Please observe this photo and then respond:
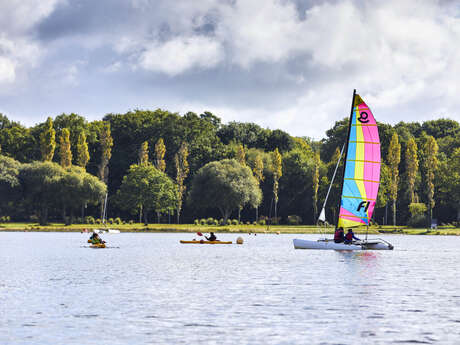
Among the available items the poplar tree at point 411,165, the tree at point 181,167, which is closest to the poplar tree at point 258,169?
the tree at point 181,167

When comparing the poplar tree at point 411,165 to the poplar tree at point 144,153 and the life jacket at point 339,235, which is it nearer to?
the poplar tree at point 144,153

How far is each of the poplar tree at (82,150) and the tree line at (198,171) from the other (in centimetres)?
20

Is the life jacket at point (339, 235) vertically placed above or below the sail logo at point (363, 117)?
below

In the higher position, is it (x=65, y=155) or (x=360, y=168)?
(x=65, y=155)

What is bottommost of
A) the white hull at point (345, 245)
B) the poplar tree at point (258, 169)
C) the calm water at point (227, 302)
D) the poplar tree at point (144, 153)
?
the calm water at point (227, 302)

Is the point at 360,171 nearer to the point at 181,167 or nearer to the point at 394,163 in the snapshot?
the point at 394,163

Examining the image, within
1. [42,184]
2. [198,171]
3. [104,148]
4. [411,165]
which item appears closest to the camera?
[42,184]

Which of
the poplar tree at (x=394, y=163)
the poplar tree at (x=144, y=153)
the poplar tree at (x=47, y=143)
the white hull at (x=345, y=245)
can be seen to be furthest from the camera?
the poplar tree at (x=144, y=153)

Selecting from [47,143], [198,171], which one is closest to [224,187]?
[198,171]

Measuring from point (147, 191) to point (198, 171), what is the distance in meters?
11.8

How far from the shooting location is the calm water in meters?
22.1

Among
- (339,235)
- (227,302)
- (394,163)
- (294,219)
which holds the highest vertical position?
(394,163)

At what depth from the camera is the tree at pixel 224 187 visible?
427ft

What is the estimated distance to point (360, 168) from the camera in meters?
64.1
